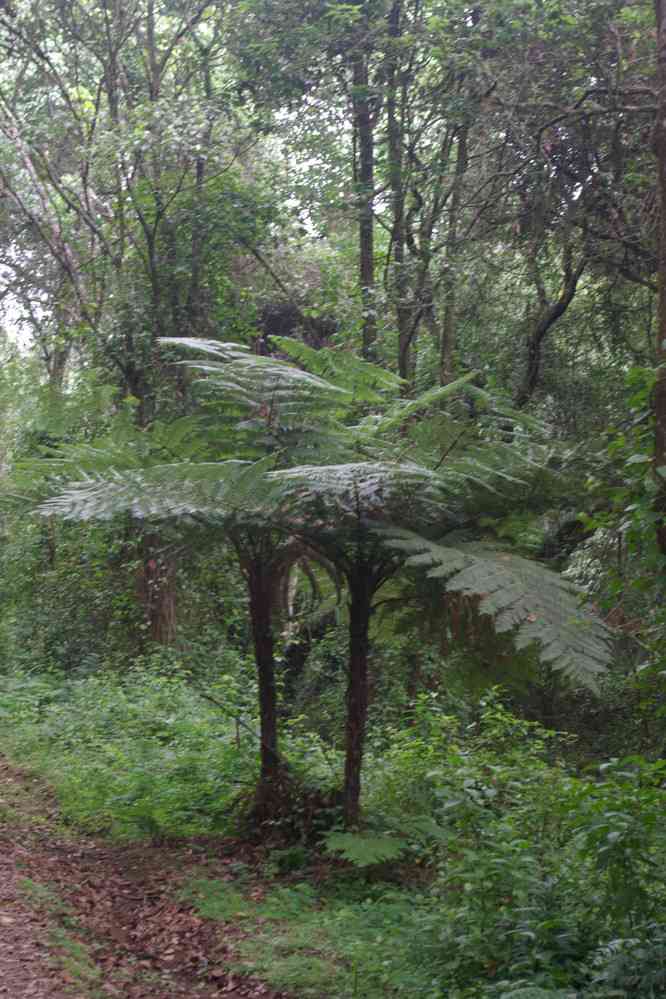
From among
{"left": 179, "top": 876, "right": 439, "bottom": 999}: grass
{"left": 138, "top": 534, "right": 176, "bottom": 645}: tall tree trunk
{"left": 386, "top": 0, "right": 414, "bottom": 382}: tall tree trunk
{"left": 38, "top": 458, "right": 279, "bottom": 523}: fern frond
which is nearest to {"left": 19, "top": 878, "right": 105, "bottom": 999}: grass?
{"left": 179, "top": 876, "right": 439, "bottom": 999}: grass

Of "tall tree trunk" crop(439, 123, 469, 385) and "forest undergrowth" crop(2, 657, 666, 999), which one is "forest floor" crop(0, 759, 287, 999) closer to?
"forest undergrowth" crop(2, 657, 666, 999)

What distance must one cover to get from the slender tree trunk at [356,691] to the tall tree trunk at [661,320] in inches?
84.9

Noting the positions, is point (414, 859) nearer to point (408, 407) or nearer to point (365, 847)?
point (365, 847)

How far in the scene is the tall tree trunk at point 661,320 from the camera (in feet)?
13.9

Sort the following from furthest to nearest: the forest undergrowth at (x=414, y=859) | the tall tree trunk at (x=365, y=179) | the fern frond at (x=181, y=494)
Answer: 1. the tall tree trunk at (x=365, y=179)
2. the fern frond at (x=181, y=494)
3. the forest undergrowth at (x=414, y=859)

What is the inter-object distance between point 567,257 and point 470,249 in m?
1.09

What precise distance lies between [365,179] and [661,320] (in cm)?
884

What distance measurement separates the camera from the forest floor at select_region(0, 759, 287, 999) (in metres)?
4.52

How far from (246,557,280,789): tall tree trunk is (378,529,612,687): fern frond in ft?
5.41

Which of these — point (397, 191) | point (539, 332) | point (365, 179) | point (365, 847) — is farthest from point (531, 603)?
point (365, 179)

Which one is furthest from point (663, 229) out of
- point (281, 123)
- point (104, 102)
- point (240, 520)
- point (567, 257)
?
point (104, 102)

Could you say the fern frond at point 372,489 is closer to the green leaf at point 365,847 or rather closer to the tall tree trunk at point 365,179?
the green leaf at point 365,847

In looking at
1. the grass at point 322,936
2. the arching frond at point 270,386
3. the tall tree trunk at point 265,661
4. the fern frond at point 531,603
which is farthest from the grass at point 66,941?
the arching frond at point 270,386

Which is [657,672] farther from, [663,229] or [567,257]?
[567,257]
